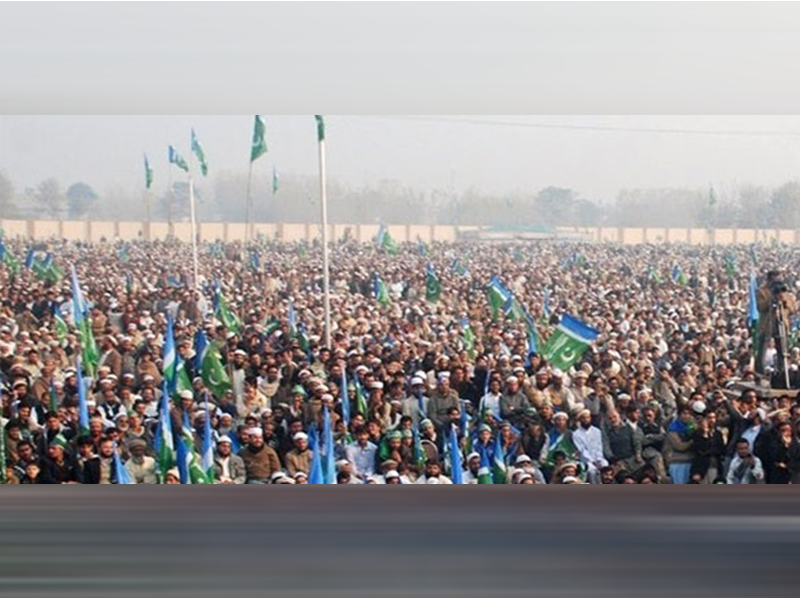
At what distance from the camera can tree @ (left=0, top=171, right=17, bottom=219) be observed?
6453 millimetres

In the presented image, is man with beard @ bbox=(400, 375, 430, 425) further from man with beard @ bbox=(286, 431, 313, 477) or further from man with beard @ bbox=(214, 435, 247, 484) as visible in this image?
man with beard @ bbox=(214, 435, 247, 484)

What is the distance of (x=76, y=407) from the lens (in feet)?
21.6

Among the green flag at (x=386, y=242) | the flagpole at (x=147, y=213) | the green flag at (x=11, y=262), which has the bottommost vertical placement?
the green flag at (x=11, y=262)

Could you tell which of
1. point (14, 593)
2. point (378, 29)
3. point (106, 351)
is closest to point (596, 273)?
point (378, 29)

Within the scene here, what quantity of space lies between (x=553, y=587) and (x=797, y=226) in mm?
2456

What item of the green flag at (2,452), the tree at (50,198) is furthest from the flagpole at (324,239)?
the green flag at (2,452)

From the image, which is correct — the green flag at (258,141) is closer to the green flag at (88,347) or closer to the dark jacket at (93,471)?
the green flag at (88,347)

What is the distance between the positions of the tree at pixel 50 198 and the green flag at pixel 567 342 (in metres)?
2.45

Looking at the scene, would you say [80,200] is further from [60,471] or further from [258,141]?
[60,471]

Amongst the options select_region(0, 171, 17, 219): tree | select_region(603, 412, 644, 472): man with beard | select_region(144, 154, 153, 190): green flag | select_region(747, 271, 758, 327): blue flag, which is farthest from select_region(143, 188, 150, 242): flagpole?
select_region(747, 271, 758, 327): blue flag

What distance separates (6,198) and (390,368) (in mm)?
2011

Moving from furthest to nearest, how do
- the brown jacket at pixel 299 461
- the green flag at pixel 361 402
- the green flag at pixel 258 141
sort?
1. the green flag at pixel 361 402
2. the brown jacket at pixel 299 461
3. the green flag at pixel 258 141

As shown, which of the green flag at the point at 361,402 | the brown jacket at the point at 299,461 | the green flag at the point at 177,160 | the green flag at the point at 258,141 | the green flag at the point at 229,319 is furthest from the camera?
the green flag at the point at 229,319

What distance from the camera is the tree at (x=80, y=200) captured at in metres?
6.50
